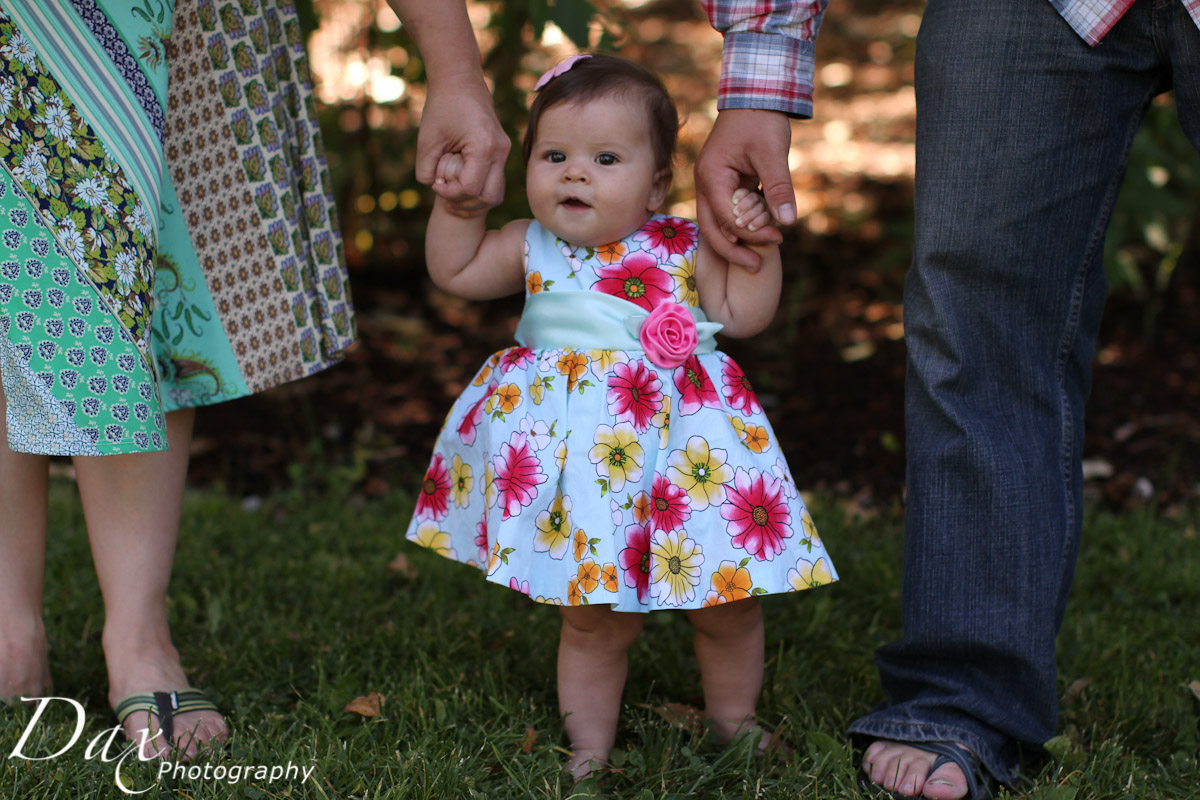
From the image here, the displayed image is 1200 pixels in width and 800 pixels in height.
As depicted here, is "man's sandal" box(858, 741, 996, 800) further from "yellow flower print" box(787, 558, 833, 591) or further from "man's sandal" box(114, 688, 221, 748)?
"man's sandal" box(114, 688, 221, 748)

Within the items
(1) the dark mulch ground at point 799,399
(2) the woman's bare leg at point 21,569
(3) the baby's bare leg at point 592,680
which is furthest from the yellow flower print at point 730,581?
(1) the dark mulch ground at point 799,399

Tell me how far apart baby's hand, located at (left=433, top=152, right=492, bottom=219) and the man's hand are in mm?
343

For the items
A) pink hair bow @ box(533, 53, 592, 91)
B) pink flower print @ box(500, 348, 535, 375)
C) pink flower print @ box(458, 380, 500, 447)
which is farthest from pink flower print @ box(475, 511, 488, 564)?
pink hair bow @ box(533, 53, 592, 91)

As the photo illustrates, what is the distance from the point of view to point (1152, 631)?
2434mm

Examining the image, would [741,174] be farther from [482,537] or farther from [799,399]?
[799,399]

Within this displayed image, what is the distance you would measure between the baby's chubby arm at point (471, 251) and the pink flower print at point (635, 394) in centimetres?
29

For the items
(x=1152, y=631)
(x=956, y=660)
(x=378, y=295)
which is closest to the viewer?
(x=956, y=660)

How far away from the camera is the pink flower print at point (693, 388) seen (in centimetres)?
177

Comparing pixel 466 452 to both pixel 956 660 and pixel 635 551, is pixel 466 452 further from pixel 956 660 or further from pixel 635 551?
pixel 956 660

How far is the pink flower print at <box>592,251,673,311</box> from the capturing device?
181 centimetres

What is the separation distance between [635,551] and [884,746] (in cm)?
53

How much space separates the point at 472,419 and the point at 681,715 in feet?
2.10

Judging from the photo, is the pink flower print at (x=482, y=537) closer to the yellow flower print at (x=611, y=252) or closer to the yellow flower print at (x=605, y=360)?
the yellow flower print at (x=605, y=360)

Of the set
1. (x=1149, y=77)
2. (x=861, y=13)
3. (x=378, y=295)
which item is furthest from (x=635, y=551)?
(x=861, y=13)
